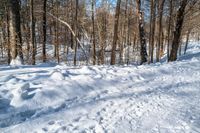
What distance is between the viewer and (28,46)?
12805 millimetres

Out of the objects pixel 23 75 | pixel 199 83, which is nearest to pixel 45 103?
pixel 23 75

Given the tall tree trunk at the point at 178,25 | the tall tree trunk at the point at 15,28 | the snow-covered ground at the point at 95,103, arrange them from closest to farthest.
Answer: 1. the snow-covered ground at the point at 95,103
2. the tall tree trunk at the point at 15,28
3. the tall tree trunk at the point at 178,25

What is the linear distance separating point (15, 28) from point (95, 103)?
23.9 feet

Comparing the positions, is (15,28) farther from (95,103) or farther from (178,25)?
(178,25)

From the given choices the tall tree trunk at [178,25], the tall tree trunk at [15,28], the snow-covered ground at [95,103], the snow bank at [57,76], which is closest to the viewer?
the snow-covered ground at [95,103]

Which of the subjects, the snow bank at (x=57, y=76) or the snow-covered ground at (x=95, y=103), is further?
the snow bank at (x=57, y=76)

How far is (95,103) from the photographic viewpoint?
544cm

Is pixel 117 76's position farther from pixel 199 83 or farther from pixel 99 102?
pixel 199 83

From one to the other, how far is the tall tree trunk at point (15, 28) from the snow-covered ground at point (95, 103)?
4.71 metres

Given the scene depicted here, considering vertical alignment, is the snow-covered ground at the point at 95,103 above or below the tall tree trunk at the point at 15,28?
below

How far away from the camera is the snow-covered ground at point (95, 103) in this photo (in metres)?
4.29

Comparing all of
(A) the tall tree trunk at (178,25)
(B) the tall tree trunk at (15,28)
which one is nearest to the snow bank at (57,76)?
(B) the tall tree trunk at (15,28)

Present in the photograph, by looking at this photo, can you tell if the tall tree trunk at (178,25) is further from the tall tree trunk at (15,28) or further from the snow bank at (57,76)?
the snow bank at (57,76)

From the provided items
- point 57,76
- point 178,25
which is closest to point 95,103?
point 57,76
